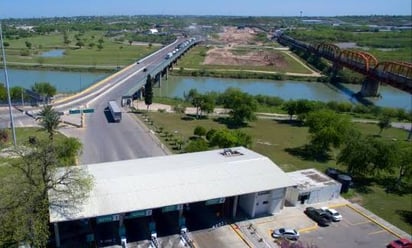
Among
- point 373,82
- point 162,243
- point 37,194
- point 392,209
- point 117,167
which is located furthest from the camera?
point 373,82

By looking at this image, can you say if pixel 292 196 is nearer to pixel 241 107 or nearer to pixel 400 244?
pixel 400 244

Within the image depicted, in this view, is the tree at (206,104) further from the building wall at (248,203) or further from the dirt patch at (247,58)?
the dirt patch at (247,58)

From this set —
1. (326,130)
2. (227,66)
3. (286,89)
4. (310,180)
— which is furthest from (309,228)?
(227,66)

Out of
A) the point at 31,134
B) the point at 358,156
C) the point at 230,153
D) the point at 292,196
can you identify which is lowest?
the point at 31,134

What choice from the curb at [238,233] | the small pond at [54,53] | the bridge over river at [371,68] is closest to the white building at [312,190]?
the curb at [238,233]

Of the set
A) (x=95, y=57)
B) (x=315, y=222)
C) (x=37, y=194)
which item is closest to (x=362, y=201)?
(x=315, y=222)

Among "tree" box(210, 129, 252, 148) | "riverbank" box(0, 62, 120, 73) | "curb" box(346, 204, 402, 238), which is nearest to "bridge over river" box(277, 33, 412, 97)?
"tree" box(210, 129, 252, 148)

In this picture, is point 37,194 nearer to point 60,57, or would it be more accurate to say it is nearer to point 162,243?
point 162,243
